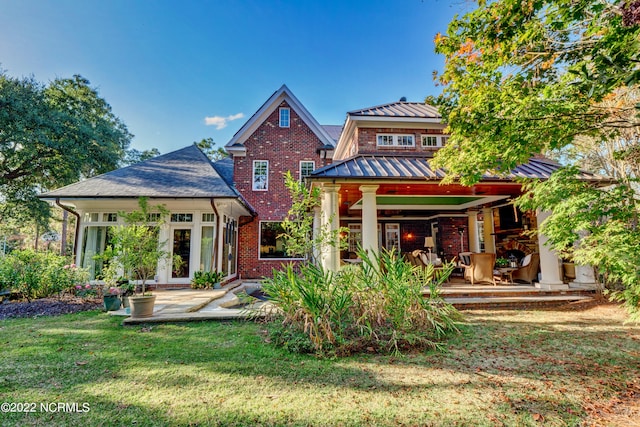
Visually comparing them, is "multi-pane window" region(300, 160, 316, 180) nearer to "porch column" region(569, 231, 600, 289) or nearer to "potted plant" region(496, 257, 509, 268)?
"potted plant" region(496, 257, 509, 268)

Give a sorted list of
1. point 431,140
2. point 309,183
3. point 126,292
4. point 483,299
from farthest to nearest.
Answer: point 431,140 → point 309,183 → point 483,299 → point 126,292

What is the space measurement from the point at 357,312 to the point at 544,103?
3.99 meters

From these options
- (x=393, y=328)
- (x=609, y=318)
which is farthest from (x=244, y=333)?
(x=609, y=318)

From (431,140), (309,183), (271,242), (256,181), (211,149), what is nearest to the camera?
(309,183)

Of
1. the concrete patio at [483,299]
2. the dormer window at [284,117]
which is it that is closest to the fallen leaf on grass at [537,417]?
the concrete patio at [483,299]

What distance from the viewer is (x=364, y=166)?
27.2ft

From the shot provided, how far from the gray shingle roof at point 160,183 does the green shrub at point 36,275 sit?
2.15 meters

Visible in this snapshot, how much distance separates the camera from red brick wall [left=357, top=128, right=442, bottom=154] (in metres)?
10.1

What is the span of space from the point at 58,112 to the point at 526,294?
72.0 ft

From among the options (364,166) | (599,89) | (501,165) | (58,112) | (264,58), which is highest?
(264,58)

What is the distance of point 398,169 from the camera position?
809cm

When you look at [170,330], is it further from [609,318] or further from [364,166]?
[609,318]

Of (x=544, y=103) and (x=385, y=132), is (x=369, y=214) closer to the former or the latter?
(x=385, y=132)

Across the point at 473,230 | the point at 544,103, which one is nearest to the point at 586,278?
the point at 473,230
